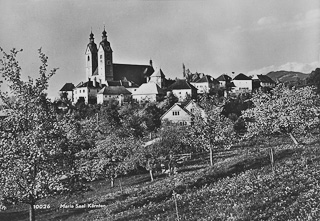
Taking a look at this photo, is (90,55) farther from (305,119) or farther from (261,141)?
(305,119)

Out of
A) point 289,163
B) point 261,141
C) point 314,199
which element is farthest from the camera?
point 261,141

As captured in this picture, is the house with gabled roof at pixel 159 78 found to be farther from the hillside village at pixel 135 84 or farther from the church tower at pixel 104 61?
the church tower at pixel 104 61

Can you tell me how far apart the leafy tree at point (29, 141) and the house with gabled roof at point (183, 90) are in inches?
3842

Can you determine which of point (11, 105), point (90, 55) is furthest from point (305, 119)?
point (90, 55)

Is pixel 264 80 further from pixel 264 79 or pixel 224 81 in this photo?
pixel 224 81

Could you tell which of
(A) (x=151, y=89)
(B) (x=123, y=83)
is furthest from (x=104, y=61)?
(A) (x=151, y=89)

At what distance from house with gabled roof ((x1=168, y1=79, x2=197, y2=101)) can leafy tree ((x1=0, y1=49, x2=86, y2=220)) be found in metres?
97.6

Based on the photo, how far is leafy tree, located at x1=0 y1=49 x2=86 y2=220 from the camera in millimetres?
15898

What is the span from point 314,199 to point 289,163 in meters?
9.30

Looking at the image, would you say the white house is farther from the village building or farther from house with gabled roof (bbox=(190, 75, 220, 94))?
the village building

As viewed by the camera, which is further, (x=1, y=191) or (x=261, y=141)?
(x=261, y=141)

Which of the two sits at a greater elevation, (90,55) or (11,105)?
(90,55)

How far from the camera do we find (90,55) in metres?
152

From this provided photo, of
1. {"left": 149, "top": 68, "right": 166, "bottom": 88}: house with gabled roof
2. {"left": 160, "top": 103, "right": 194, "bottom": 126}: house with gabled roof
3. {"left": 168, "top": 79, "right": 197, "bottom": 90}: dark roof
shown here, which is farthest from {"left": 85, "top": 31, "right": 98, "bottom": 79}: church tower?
{"left": 160, "top": 103, "right": 194, "bottom": 126}: house with gabled roof
